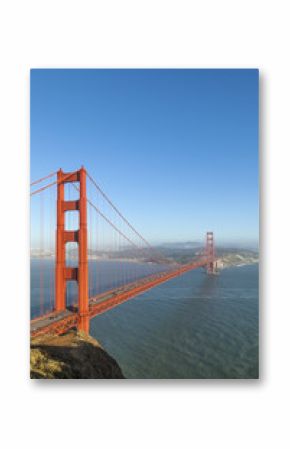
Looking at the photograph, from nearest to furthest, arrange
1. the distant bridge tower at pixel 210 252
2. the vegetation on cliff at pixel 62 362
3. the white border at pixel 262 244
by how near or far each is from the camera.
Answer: the white border at pixel 262 244 → the vegetation on cliff at pixel 62 362 → the distant bridge tower at pixel 210 252

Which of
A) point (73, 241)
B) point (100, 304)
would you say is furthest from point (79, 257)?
point (100, 304)

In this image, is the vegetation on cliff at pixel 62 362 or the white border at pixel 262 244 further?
the vegetation on cliff at pixel 62 362

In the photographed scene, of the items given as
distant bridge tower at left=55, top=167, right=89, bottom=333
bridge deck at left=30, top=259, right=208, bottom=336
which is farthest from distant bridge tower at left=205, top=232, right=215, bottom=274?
distant bridge tower at left=55, top=167, right=89, bottom=333

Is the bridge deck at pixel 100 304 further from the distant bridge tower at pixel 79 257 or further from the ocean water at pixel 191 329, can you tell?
the ocean water at pixel 191 329

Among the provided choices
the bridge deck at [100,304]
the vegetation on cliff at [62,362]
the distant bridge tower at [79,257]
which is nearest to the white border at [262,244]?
the vegetation on cliff at [62,362]
